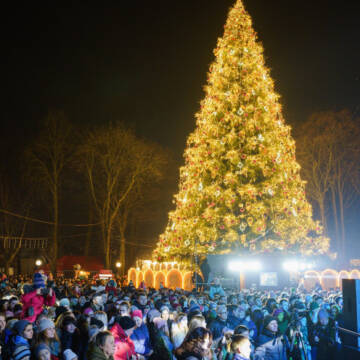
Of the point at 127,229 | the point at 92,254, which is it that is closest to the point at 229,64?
the point at 127,229

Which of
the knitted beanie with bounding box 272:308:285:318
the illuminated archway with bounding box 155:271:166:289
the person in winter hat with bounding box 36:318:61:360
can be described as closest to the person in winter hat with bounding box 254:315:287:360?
the knitted beanie with bounding box 272:308:285:318

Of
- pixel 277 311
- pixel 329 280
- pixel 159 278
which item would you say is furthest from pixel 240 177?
pixel 277 311

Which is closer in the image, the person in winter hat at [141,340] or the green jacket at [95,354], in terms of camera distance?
the green jacket at [95,354]

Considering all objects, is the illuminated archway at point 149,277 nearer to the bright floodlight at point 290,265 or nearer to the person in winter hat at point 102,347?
the bright floodlight at point 290,265

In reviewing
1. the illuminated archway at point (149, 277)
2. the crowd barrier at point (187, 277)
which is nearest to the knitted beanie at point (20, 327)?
the crowd barrier at point (187, 277)

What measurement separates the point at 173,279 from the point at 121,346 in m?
17.6

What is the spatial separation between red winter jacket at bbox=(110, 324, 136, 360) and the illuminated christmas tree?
16667 mm

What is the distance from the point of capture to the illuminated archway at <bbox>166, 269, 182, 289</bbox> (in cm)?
2339

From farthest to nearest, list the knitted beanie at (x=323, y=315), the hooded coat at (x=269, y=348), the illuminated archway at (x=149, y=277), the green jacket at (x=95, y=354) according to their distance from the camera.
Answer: the illuminated archway at (x=149, y=277) → the knitted beanie at (x=323, y=315) → the hooded coat at (x=269, y=348) → the green jacket at (x=95, y=354)

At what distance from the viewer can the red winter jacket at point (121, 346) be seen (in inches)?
245

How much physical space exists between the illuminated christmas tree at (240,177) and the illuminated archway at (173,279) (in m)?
1.31

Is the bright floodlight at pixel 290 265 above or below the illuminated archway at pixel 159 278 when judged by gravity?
above

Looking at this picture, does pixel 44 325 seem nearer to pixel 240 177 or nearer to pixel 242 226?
pixel 242 226

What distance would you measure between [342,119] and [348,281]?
106ft
